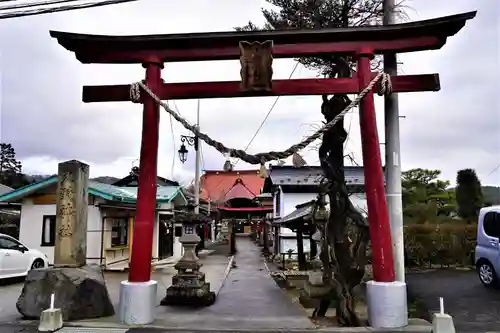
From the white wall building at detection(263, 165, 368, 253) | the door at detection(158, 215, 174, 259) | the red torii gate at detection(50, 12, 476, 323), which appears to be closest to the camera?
the red torii gate at detection(50, 12, 476, 323)

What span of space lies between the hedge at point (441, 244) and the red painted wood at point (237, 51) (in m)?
14.1

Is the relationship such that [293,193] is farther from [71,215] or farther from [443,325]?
[443,325]

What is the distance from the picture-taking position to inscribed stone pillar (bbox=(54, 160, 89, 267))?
9211 mm

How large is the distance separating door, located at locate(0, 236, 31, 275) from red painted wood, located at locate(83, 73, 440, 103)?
8.47m

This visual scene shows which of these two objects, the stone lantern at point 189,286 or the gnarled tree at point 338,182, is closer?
the gnarled tree at point 338,182

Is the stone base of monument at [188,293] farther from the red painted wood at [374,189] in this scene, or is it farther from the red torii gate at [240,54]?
the red painted wood at [374,189]

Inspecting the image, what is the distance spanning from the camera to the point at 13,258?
1451 cm

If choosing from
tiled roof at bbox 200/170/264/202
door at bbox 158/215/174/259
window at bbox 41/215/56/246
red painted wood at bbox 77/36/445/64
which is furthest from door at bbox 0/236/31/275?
tiled roof at bbox 200/170/264/202

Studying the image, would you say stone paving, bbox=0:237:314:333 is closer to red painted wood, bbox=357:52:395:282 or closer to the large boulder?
the large boulder

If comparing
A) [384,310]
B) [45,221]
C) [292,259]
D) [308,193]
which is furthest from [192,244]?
[308,193]

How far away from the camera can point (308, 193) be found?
2666cm

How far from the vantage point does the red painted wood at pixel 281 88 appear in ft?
27.0

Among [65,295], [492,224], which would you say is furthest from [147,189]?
[492,224]

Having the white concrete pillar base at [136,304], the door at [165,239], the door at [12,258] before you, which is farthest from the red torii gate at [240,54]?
the door at [165,239]
